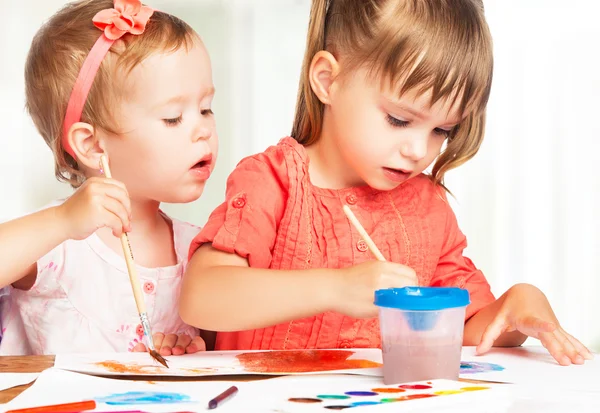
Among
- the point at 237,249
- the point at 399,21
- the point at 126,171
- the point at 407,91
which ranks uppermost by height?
the point at 399,21

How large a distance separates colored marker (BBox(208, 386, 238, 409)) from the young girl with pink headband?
0.48 metres

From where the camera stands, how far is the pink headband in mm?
1307

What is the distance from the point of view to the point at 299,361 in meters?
1.02

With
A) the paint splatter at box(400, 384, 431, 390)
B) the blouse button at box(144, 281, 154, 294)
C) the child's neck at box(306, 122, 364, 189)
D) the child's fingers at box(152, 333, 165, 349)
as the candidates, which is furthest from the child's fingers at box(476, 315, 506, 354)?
the blouse button at box(144, 281, 154, 294)

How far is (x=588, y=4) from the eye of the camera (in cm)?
212

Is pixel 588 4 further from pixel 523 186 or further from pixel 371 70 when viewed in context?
pixel 371 70

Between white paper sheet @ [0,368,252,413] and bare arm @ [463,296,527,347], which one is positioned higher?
bare arm @ [463,296,527,347]

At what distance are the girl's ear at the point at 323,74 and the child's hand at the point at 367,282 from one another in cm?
39

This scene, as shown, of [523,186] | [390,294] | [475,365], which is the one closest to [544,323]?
[475,365]

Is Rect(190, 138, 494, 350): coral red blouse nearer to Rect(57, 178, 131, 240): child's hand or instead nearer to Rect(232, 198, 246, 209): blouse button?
Rect(232, 198, 246, 209): blouse button

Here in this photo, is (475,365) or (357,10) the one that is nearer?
(475,365)

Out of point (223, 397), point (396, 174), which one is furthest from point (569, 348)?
point (223, 397)

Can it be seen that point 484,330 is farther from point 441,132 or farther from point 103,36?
point 103,36

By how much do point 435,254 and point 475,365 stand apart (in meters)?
0.35
